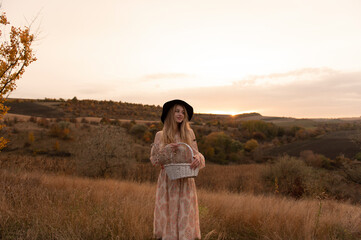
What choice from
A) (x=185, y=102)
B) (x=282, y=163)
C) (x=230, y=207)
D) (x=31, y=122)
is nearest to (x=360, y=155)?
(x=282, y=163)

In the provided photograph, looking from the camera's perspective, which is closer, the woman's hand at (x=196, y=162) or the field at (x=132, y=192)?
the woman's hand at (x=196, y=162)

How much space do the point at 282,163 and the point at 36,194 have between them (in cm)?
1674

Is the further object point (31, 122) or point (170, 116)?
point (31, 122)

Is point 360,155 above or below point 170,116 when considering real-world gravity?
below

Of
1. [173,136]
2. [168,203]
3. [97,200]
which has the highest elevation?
[173,136]

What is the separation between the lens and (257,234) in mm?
4750

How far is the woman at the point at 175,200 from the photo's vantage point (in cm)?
340

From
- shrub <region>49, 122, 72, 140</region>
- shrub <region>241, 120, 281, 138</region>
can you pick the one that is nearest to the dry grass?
shrub <region>49, 122, 72, 140</region>

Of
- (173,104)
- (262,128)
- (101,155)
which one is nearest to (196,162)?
(173,104)

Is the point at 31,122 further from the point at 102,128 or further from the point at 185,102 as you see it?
the point at 185,102

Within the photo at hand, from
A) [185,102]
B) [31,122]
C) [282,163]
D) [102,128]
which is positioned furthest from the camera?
[31,122]

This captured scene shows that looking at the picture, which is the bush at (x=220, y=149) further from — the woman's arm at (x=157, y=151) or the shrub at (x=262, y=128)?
the woman's arm at (x=157, y=151)

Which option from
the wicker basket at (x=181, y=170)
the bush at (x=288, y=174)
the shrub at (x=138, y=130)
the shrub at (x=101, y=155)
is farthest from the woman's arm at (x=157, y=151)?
the shrub at (x=138, y=130)

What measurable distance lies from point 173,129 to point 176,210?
3.72ft
